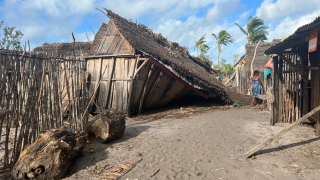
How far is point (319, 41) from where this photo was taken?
14.9 ft

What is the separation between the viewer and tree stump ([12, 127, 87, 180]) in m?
3.09

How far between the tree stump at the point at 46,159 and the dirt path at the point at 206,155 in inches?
10.2

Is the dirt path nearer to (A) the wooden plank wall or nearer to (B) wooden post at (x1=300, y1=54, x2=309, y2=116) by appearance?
(B) wooden post at (x1=300, y1=54, x2=309, y2=116)

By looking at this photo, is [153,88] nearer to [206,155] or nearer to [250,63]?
[206,155]

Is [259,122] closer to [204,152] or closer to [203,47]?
[204,152]

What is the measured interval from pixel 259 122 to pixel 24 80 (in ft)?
20.7

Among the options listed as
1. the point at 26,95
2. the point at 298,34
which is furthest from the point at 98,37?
the point at 298,34

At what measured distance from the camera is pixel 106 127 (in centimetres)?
462

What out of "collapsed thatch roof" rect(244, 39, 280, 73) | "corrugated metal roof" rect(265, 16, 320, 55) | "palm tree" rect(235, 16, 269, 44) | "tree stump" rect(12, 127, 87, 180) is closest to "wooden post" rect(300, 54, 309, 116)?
"corrugated metal roof" rect(265, 16, 320, 55)

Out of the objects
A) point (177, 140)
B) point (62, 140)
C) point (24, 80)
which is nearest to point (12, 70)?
point (24, 80)

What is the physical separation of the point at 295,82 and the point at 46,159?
6160 millimetres

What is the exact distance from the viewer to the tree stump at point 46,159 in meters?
3.09

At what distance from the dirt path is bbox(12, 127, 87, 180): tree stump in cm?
26

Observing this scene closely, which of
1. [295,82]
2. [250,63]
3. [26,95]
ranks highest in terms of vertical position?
[250,63]
